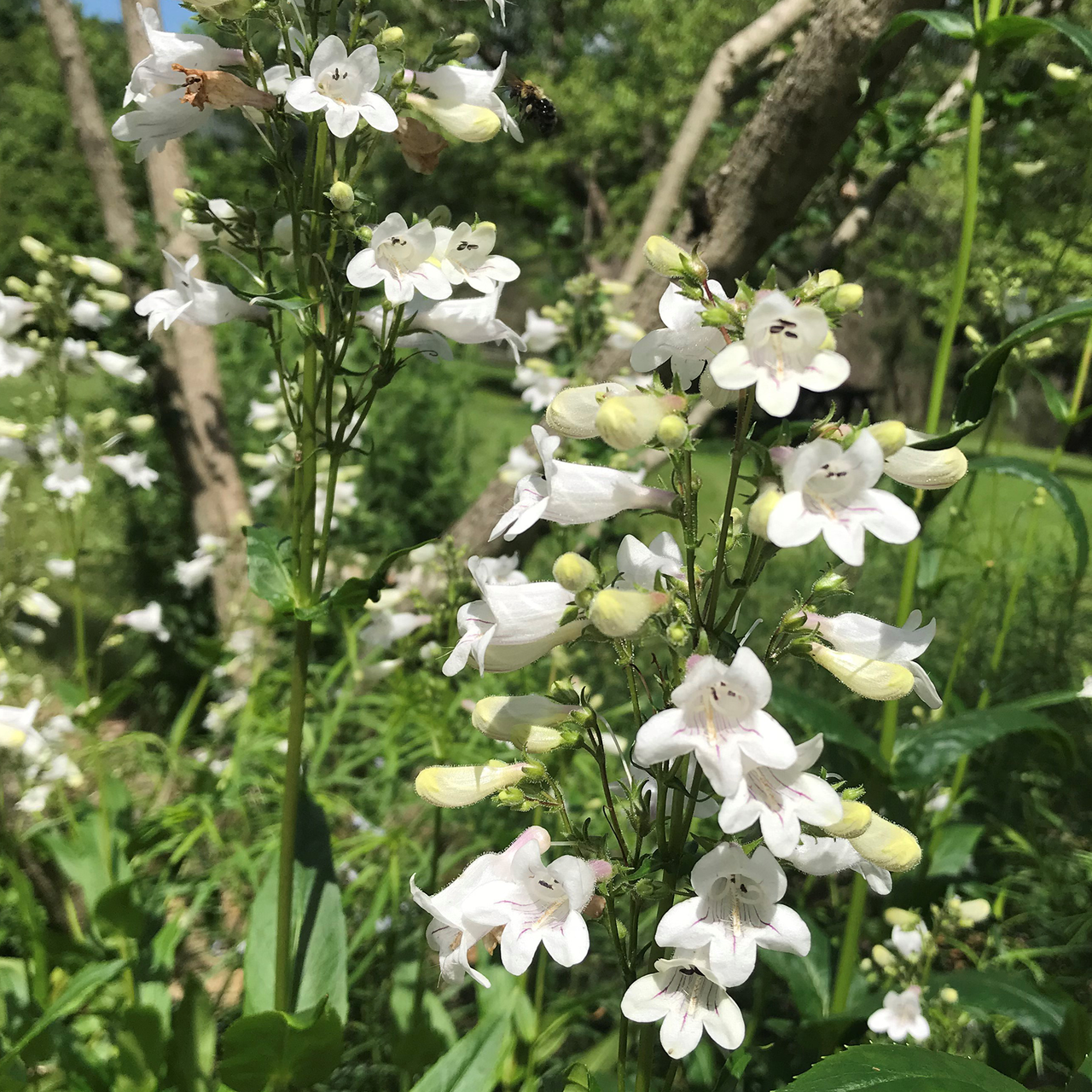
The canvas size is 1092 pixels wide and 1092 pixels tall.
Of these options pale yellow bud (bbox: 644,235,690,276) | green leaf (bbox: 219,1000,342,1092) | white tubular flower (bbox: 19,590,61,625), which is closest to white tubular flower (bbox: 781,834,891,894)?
pale yellow bud (bbox: 644,235,690,276)

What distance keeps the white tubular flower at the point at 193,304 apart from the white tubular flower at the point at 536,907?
A: 119 cm

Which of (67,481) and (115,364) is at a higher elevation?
(115,364)

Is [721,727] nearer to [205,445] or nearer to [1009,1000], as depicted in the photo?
[1009,1000]

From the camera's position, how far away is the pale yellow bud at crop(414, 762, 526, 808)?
1086 mm

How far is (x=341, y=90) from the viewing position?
1.35 m

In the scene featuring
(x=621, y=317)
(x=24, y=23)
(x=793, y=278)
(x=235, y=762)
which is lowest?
(x=235, y=762)

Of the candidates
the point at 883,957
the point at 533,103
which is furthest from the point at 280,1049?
the point at 533,103

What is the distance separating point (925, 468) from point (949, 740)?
98cm

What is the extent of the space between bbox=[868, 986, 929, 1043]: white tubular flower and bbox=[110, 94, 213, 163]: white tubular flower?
2295 mm

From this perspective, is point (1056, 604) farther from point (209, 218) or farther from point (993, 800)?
point (209, 218)

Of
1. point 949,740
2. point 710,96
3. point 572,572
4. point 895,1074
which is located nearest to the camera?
point 895,1074

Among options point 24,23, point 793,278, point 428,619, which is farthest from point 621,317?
point 24,23

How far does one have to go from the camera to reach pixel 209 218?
155cm

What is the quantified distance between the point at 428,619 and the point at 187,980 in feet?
3.42
